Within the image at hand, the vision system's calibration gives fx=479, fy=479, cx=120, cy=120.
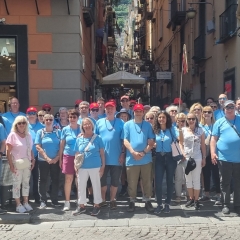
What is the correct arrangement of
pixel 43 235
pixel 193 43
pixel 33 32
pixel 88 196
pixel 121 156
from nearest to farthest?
pixel 43 235 → pixel 121 156 → pixel 88 196 → pixel 33 32 → pixel 193 43

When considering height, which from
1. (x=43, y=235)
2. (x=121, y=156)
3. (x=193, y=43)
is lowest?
(x=43, y=235)

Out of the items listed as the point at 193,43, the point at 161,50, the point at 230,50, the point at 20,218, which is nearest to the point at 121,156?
the point at 20,218

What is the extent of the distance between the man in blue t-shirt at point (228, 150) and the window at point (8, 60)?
660 centimetres

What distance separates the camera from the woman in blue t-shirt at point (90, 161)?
8.53m

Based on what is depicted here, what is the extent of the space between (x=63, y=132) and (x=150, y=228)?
8.13 ft

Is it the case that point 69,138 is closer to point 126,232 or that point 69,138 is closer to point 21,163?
point 21,163

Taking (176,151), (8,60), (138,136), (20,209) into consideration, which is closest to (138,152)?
(138,136)

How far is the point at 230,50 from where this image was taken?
53.1 feet

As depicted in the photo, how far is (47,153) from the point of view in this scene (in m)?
9.09

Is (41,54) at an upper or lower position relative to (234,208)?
upper

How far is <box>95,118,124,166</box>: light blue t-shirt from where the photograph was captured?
8.93 meters

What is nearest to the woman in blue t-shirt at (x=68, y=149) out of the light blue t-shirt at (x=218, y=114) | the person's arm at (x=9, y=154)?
the person's arm at (x=9, y=154)

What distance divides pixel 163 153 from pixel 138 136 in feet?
1.80

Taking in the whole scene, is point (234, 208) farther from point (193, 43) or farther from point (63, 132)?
point (193, 43)
